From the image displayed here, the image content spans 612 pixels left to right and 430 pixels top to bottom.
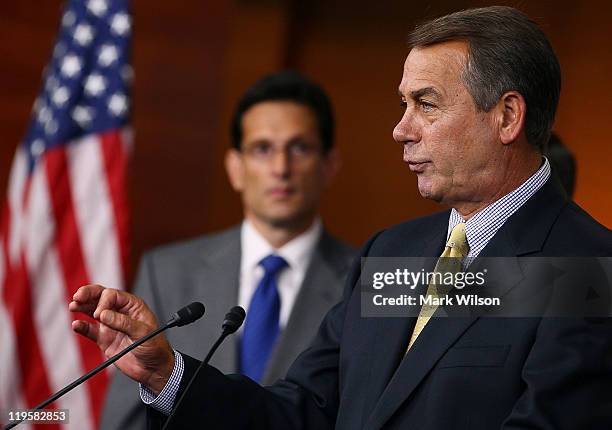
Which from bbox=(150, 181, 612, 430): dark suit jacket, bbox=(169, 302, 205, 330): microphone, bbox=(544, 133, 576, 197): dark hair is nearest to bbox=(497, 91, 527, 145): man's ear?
bbox=(150, 181, 612, 430): dark suit jacket

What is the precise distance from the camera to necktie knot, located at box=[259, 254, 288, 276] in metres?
3.49

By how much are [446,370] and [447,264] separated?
0.26 metres

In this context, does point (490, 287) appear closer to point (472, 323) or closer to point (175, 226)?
point (472, 323)

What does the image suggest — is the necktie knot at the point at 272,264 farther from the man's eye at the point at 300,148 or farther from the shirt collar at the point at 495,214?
the shirt collar at the point at 495,214

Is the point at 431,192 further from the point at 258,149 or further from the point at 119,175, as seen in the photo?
the point at 119,175

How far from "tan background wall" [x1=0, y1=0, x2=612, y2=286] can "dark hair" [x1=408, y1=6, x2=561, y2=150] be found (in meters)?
2.19

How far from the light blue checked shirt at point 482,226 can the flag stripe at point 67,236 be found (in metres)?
1.87

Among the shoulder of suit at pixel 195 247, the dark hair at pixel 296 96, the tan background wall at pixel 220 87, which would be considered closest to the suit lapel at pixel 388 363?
the shoulder of suit at pixel 195 247

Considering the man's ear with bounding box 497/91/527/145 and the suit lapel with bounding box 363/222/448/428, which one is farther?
A: the man's ear with bounding box 497/91/527/145

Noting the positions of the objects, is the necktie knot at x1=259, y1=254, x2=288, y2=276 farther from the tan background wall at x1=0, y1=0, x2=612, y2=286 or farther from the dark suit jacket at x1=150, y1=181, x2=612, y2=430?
the dark suit jacket at x1=150, y1=181, x2=612, y2=430

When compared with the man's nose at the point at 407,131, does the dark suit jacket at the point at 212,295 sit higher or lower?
lower

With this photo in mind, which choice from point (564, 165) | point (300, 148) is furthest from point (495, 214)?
point (300, 148)

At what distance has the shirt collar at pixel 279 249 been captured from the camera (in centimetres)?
354

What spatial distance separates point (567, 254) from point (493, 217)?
7.7 inches
